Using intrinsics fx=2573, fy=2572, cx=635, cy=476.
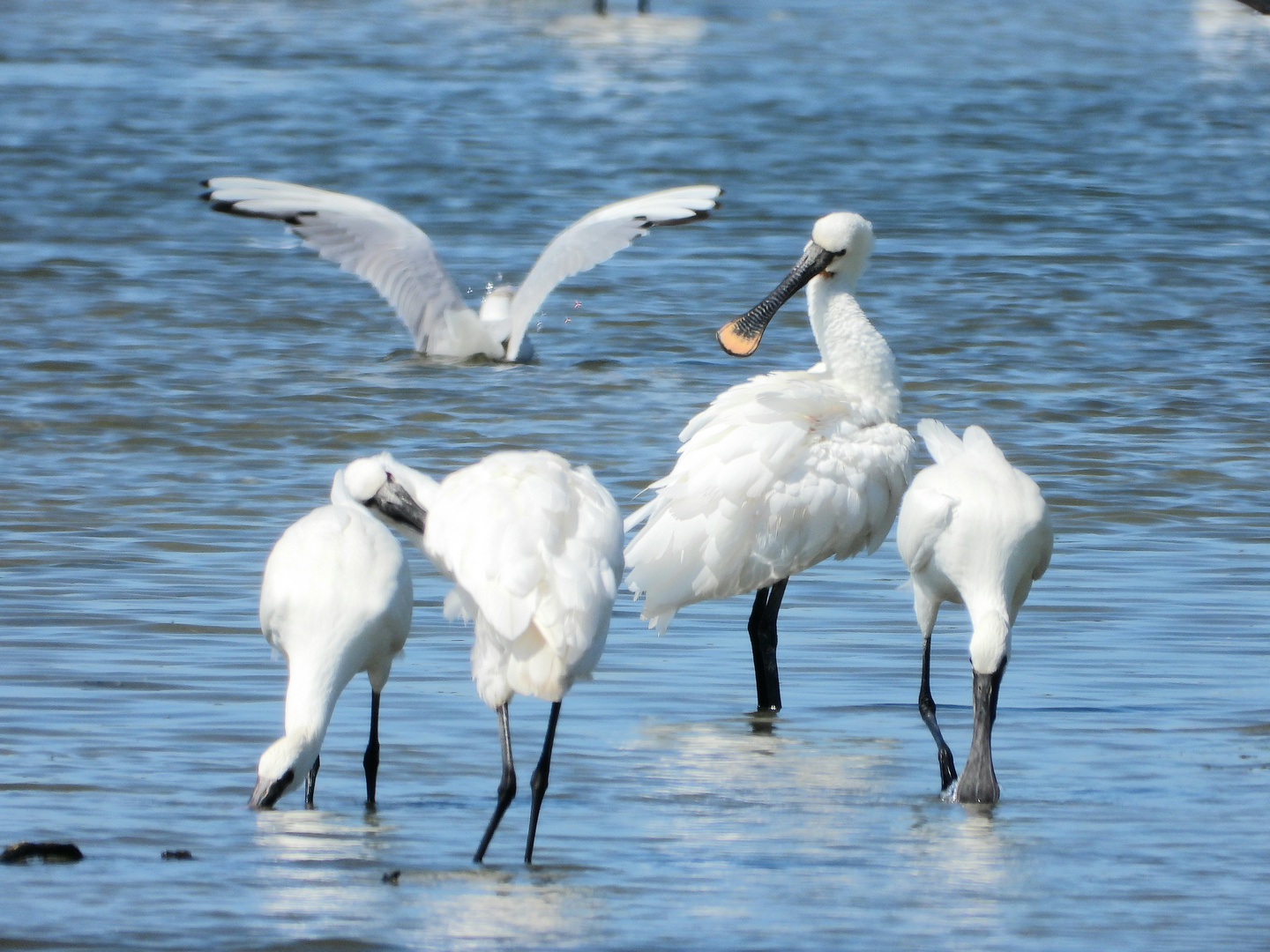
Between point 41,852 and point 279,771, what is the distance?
618 millimetres

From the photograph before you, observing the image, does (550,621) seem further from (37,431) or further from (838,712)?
(37,431)

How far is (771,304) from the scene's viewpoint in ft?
32.4

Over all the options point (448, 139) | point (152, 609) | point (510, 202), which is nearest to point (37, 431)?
point (152, 609)

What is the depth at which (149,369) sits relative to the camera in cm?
1390

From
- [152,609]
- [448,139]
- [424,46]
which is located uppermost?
[152,609]

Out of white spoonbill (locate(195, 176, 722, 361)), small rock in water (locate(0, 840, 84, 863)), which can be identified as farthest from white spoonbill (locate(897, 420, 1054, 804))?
white spoonbill (locate(195, 176, 722, 361))

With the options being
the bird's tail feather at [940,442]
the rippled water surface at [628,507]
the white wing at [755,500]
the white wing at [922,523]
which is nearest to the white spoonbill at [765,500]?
the white wing at [755,500]

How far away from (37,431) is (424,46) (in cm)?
3254

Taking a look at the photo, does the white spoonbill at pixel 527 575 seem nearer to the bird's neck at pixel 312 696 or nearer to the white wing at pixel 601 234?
the bird's neck at pixel 312 696

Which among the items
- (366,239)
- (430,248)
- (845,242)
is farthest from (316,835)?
(430,248)

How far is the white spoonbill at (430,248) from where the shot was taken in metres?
12.2

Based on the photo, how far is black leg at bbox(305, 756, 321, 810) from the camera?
6266mm

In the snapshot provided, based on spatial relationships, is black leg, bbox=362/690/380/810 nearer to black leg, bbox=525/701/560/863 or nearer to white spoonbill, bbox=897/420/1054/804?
black leg, bbox=525/701/560/863

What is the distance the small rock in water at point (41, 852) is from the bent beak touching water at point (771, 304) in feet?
13.6
